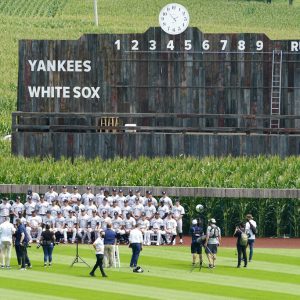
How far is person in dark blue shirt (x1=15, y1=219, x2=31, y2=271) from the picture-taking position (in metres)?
44.7

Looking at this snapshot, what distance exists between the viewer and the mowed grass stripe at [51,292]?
39.1m

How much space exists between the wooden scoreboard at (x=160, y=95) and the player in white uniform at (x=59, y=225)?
1079 cm

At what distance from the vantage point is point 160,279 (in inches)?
1683

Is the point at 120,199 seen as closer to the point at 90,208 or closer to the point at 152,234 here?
the point at 90,208

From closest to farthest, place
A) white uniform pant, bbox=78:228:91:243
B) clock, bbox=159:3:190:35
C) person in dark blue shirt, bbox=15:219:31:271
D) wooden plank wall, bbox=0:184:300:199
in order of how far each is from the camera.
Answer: person in dark blue shirt, bbox=15:219:31:271 < white uniform pant, bbox=78:228:91:243 < wooden plank wall, bbox=0:184:300:199 < clock, bbox=159:3:190:35

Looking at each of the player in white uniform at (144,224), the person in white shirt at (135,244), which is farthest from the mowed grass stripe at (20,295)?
the player in white uniform at (144,224)

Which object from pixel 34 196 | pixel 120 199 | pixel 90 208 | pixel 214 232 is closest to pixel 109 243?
pixel 214 232

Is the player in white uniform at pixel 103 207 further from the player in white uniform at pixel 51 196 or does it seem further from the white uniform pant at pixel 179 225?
the white uniform pant at pixel 179 225

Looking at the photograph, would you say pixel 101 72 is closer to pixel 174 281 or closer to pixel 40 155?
pixel 40 155

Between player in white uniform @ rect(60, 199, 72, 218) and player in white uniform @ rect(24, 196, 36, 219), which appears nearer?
player in white uniform @ rect(60, 199, 72, 218)

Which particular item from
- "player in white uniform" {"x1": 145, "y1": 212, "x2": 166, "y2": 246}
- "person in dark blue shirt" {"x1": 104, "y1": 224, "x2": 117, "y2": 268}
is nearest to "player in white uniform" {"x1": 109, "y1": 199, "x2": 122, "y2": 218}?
"player in white uniform" {"x1": 145, "y1": 212, "x2": 166, "y2": 246}

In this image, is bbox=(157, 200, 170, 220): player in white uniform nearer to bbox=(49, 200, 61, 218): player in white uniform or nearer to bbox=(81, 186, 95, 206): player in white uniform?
bbox=(81, 186, 95, 206): player in white uniform

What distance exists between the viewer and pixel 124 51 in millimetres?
62906

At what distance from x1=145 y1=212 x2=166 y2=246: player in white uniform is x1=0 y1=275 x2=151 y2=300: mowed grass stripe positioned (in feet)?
32.5
